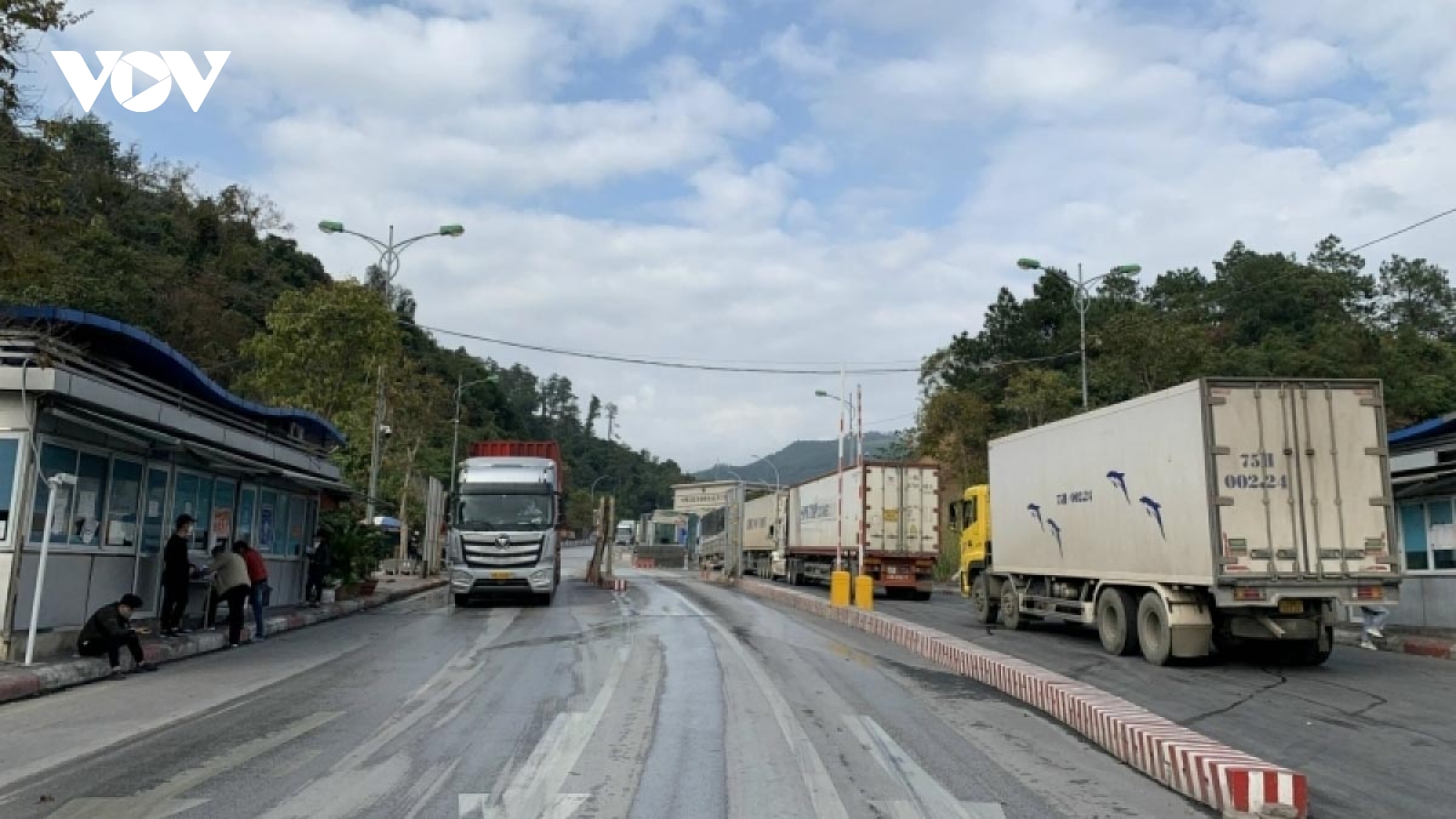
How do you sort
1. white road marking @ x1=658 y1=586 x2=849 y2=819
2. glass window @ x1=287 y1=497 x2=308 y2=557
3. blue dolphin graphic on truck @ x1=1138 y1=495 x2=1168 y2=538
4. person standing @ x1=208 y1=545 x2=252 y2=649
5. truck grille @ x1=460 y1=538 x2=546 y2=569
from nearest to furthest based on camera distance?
white road marking @ x1=658 y1=586 x2=849 y2=819 < blue dolphin graphic on truck @ x1=1138 y1=495 x2=1168 y2=538 < person standing @ x1=208 y1=545 x2=252 y2=649 < glass window @ x1=287 y1=497 x2=308 y2=557 < truck grille @ x1=460 y1=538 x2=546 y2=569

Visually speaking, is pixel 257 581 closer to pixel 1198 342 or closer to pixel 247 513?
pixel 247 513

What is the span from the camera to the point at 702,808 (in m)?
6.25

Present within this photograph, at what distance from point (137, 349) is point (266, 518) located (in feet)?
21.2

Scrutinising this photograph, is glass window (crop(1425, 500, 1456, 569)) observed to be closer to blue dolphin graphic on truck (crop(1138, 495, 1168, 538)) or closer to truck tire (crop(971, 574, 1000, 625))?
blue dolphin graphic on truck (crop(1138, 495, 1168, 538))

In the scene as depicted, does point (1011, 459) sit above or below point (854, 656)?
above

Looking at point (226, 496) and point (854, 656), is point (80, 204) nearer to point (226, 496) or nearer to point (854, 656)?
point (226, 496)

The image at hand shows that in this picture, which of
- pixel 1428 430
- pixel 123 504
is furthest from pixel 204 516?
pixel 1428 430

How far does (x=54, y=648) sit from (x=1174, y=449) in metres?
14.4

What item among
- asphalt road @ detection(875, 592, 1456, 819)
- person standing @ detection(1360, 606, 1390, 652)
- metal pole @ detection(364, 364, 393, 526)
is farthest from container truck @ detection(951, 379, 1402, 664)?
metal pole @ detection(364, 364, 393, 526)

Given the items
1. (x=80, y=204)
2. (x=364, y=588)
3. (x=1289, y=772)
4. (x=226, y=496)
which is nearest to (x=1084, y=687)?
(x=1289, y=772)

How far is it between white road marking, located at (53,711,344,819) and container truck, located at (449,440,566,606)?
15.1 meters

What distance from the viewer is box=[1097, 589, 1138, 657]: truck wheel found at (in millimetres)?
15078

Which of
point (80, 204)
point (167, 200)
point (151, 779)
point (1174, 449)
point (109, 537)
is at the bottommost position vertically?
point (151, 779)

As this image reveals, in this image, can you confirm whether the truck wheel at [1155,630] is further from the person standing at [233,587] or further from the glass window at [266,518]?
the glass window at [266,518]
